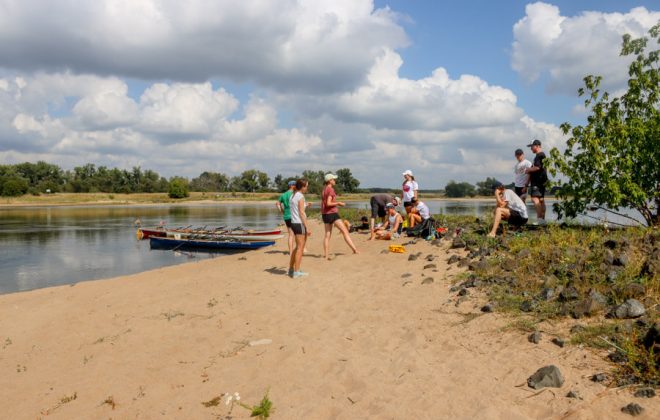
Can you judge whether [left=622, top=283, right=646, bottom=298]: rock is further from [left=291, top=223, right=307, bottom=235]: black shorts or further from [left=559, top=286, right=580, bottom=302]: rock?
[left=291, top=223, right=307, bottom=235]: black shorts

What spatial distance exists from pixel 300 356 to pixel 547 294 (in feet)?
10.6

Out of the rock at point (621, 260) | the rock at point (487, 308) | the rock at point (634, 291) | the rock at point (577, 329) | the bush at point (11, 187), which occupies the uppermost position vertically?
the bush at point (11, 187)

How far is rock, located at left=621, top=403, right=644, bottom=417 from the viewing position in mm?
3412

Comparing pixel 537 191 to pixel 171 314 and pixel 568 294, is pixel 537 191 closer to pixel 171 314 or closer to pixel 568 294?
pixel 568 294

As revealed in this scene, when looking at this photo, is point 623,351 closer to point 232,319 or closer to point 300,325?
point 300,325

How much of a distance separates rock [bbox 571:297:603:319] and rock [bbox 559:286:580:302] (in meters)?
0.32

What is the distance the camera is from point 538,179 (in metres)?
10.7

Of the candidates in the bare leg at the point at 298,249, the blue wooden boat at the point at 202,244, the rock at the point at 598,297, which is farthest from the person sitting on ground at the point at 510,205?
the blue wooden boat at the point at 202,244

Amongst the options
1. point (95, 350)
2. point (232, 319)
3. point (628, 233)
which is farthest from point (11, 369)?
point (628, 233)

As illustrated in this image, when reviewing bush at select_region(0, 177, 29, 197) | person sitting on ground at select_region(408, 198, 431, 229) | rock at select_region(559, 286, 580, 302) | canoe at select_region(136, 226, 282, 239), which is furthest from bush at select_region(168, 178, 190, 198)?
rock at select_region(559, 286, 580, 302)

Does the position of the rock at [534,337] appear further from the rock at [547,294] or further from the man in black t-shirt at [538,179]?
the man in black t-shirt at [538,179]

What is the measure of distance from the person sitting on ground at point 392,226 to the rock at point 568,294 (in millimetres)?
7466

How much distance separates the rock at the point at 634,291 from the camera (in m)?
5.23

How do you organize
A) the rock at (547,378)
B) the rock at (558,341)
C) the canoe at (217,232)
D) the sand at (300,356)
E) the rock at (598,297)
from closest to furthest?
the rock at (547,378)
the sand at (300,356)
the rock at (558,341)
the rock at (598,297)
the canoe at (217,232)
